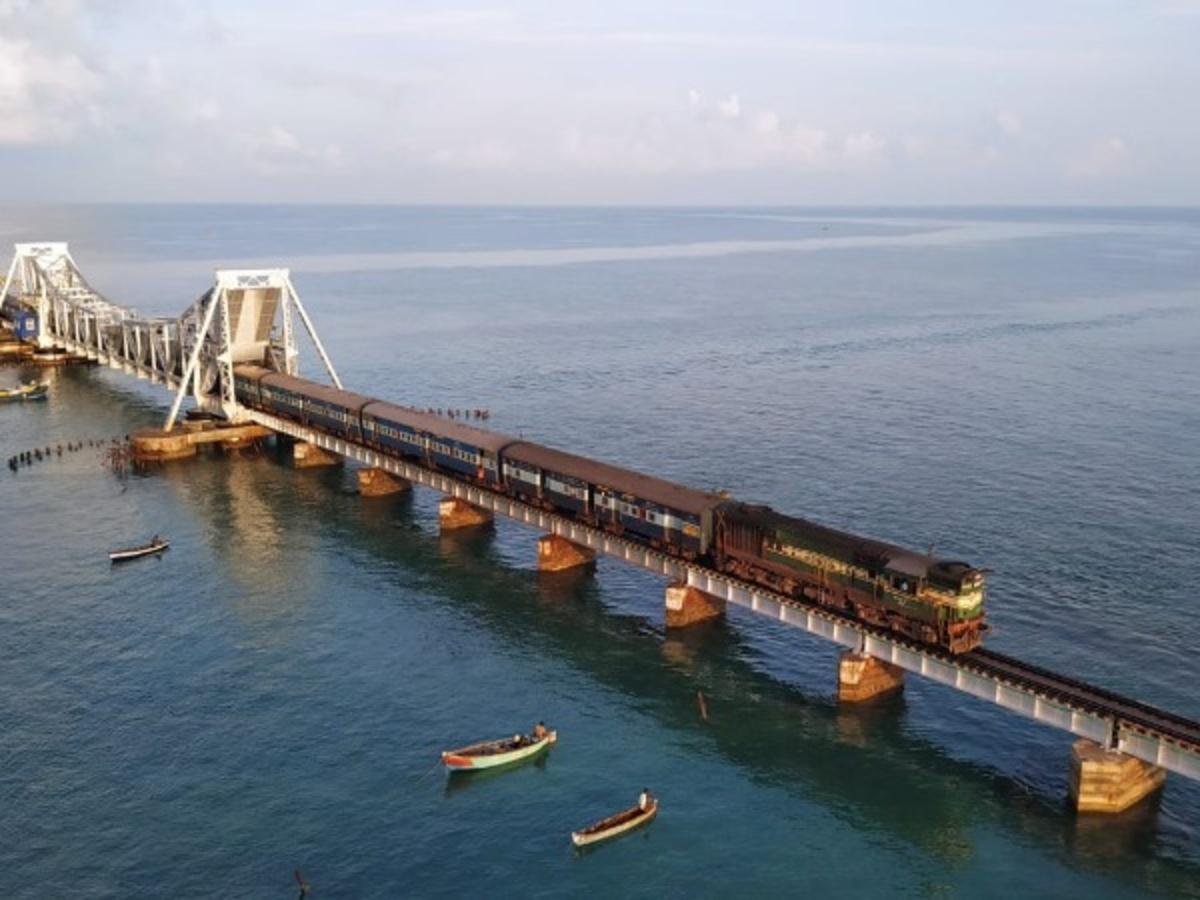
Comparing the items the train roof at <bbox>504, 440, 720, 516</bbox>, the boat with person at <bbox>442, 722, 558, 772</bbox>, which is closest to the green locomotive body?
the train roof at <bbox>504, 440, 720, 516</bbox>

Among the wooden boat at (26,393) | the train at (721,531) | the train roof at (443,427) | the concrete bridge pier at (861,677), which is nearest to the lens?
the train at (721,531)

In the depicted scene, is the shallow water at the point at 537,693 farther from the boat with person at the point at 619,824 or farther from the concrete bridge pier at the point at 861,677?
the concrete bridge pier at the point at 861,677

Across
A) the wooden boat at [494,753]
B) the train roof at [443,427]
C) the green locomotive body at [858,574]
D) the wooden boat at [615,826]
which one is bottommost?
the wooden boat at [615,826]

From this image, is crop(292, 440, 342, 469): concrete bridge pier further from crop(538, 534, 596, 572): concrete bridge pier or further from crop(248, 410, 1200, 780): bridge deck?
crop(248, 410, 1200, 780): bridge deck

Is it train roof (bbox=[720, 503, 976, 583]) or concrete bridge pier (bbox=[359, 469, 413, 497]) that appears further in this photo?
concrete bridge pier (bbox=[359, 469, 413, 497])

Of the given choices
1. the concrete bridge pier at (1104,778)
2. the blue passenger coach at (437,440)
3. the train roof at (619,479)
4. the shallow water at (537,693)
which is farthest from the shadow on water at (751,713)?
the train roof at (619,479)

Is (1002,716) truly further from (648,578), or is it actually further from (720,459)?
(720,459)
